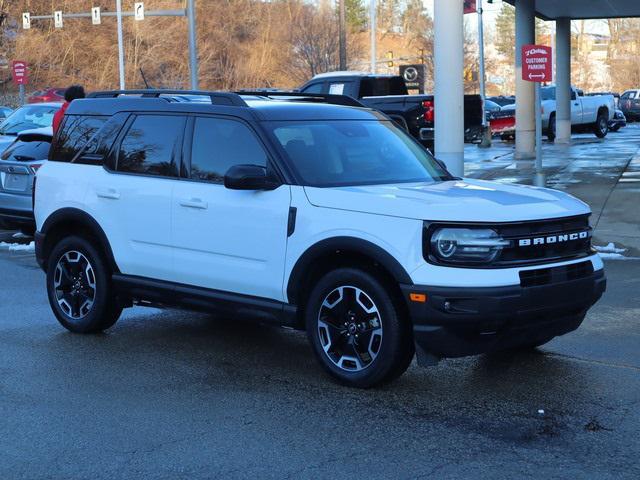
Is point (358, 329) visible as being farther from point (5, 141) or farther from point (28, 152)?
point (5, 141)

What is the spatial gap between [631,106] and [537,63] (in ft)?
128

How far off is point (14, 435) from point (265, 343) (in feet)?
8.28

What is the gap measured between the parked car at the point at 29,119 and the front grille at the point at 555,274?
40.0 ft

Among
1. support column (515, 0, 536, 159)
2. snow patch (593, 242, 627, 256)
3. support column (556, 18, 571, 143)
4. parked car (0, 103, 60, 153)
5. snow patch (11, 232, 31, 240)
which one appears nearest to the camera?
snow patch (593, 242, 627, 256)

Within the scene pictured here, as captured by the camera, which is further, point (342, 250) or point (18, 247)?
point (18, 247)

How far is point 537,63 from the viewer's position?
54.7ft

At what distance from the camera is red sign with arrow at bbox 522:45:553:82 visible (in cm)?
1652

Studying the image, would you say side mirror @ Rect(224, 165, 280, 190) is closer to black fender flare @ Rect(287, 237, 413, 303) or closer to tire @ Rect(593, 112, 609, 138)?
black fender flare @ Rect(287, 237, 413, 303)

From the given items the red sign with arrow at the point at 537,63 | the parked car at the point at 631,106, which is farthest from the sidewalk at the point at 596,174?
the parked car at the point at 631,106

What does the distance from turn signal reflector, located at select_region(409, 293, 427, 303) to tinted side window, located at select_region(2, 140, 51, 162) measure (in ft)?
28.7

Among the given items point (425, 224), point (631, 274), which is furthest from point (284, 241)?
point (631, 274)

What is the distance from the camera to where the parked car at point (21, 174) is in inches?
514

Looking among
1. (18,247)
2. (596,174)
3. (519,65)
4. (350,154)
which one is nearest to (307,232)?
(350,154)

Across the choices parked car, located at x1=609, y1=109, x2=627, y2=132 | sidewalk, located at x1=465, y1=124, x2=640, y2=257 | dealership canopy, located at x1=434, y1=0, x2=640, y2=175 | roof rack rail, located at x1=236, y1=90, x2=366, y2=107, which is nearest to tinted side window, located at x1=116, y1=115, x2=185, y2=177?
roof rack rail, located at x1=236, y1=90, x2=366, y2=107
